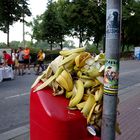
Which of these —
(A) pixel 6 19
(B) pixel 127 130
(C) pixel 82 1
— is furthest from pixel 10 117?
(C) pixel 82 1

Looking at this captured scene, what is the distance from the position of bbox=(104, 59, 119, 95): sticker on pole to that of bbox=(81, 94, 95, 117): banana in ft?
1.12

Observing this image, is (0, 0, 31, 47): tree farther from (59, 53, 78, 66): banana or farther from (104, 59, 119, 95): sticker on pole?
(104, 59, 119, 95): sticker on pole

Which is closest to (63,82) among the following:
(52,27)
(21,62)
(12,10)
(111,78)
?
(111,78)

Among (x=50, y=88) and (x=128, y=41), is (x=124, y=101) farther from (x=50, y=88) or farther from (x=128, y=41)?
(x=128, y=41)

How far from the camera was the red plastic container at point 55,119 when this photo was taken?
3.68 m

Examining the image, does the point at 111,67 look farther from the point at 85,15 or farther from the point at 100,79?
the point at 85,15

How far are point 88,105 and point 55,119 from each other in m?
0.39

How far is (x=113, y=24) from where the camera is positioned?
346cm

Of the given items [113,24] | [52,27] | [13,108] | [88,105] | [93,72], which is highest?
[52,27]

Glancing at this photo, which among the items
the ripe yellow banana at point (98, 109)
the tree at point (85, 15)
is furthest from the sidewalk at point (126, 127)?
the tree at point (85, 15)

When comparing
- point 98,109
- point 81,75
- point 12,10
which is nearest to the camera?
point 98,109

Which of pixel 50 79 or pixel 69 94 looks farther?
pixel 50 79

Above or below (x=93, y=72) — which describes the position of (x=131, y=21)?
above

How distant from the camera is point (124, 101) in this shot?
11.4 metres
